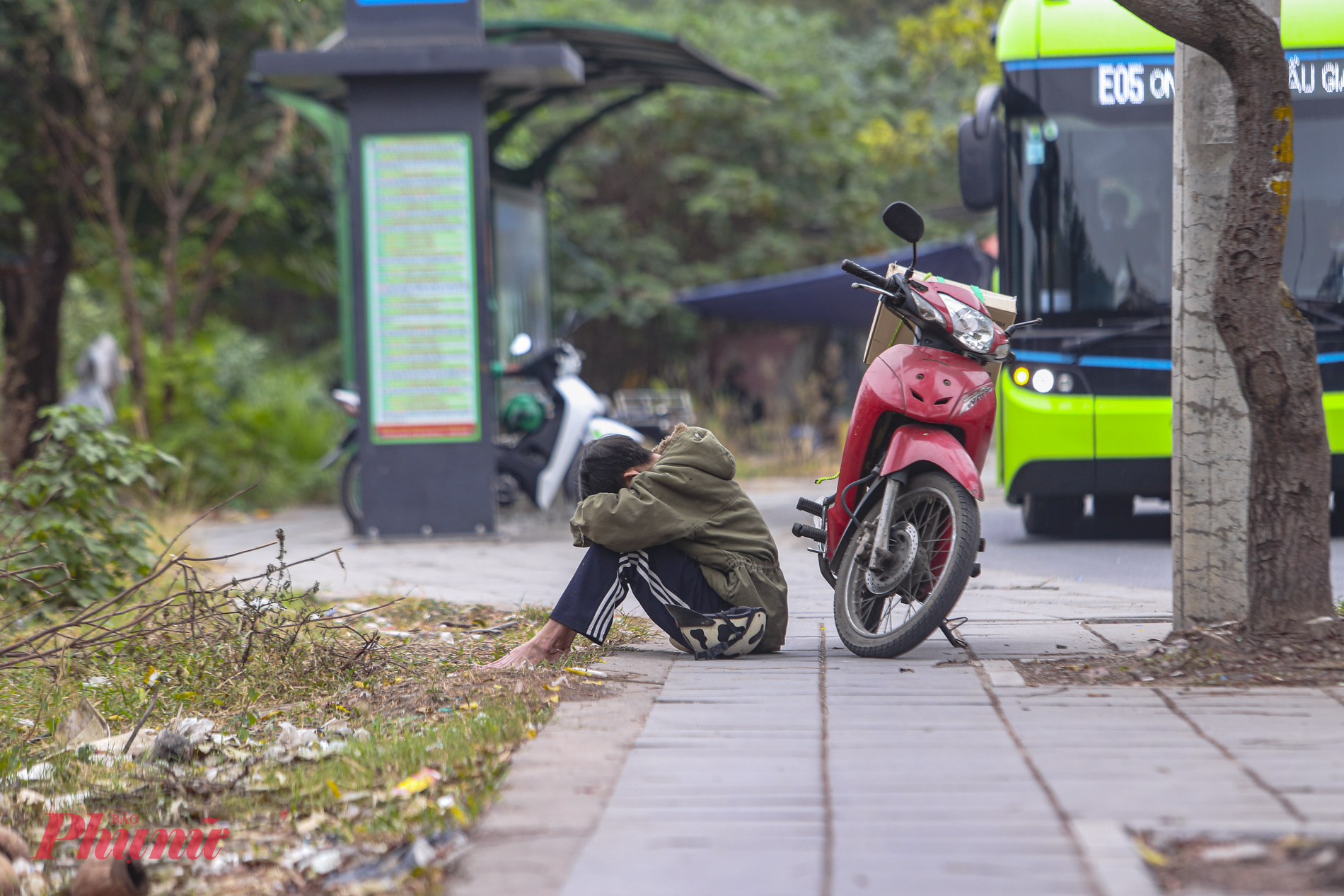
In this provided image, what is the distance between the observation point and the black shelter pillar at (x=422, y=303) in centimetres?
941

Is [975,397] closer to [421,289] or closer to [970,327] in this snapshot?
[970,327]

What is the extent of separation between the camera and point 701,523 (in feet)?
15.6

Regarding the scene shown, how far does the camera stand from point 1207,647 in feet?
14.2

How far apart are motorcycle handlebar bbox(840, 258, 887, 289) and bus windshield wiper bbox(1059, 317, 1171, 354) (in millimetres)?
3551

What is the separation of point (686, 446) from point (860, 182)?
16378 mm

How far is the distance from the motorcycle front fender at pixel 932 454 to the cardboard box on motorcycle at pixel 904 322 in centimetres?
32

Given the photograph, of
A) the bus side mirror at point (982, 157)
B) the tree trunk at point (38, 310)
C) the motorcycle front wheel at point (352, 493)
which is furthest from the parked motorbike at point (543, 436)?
the tree trunk at point (38, 310)

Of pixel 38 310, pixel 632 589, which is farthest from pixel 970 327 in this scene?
pixel 38 310

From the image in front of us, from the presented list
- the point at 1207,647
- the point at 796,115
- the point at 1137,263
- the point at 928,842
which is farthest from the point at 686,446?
the point at 796,115

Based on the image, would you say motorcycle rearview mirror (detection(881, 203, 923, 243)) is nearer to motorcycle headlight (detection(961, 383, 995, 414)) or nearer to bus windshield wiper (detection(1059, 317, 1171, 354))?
motorcycle headlight (detection(961, 383, 995, 414))

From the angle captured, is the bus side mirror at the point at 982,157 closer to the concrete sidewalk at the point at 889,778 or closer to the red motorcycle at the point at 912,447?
the red motorcycle at the point at 912,447

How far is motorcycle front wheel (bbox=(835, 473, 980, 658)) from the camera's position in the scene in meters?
4.42

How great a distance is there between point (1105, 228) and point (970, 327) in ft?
12.7

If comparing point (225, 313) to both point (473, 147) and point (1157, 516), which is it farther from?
point (1157, 516)
